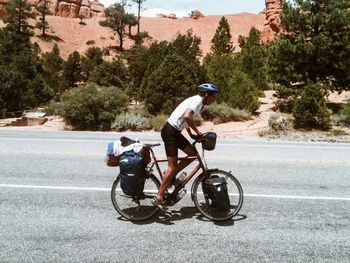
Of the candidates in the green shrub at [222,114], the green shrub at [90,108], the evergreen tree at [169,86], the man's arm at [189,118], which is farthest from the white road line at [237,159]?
the evergreen tree at [169,86]

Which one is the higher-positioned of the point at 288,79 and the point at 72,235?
the point at 288,79


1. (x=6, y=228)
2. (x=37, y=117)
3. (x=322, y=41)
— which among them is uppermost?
(x=322, y=41)

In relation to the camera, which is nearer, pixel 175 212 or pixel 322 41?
pixel 175 212

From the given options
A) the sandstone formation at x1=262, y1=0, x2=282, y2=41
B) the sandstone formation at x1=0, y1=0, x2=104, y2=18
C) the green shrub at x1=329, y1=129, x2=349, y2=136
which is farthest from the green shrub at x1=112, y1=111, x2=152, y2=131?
the sandstone formation at x1=0, y1=0, x2=104, y2=18

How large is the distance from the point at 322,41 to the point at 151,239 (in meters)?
19.5

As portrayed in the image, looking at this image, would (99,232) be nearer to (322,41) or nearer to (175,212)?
(175,212)

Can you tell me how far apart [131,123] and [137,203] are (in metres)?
12.2

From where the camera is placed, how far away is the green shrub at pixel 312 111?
55.3ft

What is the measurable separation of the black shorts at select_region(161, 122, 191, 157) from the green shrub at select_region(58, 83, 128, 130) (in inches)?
511

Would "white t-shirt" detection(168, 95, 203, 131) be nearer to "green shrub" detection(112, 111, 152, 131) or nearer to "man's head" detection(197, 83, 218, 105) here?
"man's head" detection(197, 83, 218, 105)

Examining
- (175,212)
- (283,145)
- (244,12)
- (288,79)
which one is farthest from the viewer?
(244,12)

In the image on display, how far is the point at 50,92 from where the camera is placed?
3180 cm

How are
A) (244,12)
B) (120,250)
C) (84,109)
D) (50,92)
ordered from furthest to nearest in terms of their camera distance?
(244,12) → (50,92) → (84,109) → (120,250)

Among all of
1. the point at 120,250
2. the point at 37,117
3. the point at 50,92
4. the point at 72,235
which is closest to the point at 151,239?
the point at 120,250
